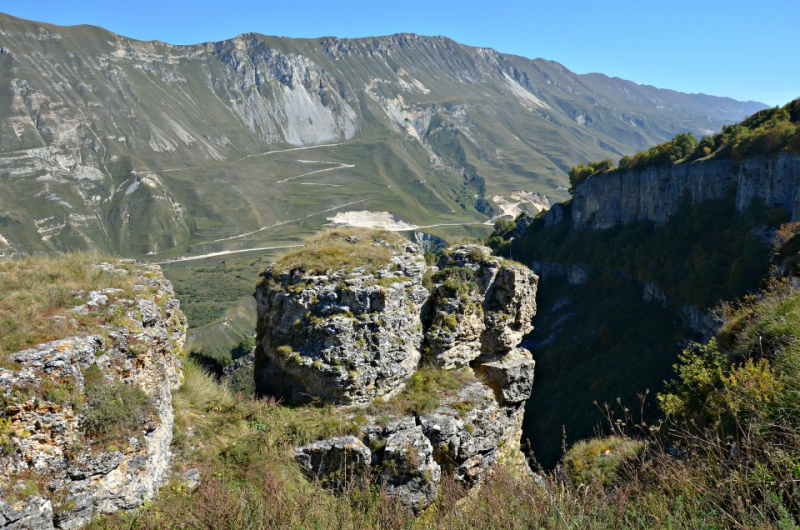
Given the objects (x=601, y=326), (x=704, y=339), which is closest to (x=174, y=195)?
(x=601, y=326)

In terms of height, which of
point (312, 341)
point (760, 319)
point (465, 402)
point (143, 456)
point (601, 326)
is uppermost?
point (760, 319)

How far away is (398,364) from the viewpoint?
13242mm

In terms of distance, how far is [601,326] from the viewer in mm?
51969

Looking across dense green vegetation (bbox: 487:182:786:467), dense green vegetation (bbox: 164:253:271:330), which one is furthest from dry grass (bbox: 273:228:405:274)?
dense green vegetation (bbox: 164:253:271:330)

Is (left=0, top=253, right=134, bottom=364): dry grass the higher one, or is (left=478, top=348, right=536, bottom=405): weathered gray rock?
(left=0, top=253, right=134, bottom=364): dry grass

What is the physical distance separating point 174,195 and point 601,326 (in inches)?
7188

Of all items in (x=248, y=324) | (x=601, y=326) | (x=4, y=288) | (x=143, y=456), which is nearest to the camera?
(x=143, y=456)

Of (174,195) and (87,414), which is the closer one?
(87,414)

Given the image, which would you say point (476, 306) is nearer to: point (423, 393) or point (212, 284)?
point (423, 393)

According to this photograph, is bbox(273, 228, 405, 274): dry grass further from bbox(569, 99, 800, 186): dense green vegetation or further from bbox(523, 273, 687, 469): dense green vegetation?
bbox(569, 99, 800, 186): dense green vegetation

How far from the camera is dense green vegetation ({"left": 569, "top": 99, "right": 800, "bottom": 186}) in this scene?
4066 centimetres

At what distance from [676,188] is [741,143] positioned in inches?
369

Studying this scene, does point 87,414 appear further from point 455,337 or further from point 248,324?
point 248,324

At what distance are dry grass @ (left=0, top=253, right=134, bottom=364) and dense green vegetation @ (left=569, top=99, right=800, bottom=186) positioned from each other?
156 feet
